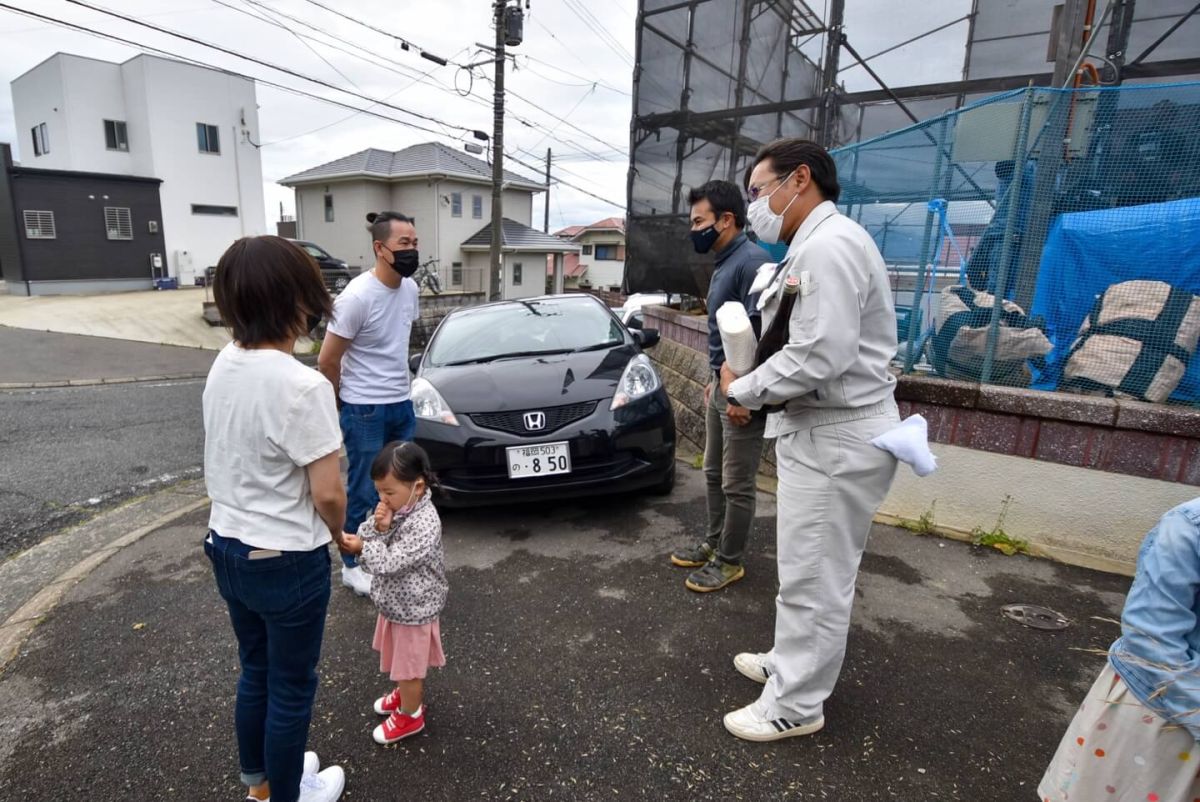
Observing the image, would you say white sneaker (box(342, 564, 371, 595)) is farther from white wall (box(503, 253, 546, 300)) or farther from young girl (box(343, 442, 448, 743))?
white wall (box(503, 253, 546, 300))

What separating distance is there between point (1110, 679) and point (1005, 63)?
23.7 feet

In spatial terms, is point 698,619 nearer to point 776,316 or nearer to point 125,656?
point 776,316

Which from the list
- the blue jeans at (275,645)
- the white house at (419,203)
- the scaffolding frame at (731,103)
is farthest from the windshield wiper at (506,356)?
the white house at (419,203)

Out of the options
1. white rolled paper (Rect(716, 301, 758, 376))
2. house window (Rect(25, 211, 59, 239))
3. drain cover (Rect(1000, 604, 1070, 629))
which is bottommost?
drain cover (Rect(1000, 604, 1070, 629))

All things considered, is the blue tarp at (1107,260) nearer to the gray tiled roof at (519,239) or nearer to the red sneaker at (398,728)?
the red sneaker at (398,728)

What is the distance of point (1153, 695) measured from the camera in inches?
50.4

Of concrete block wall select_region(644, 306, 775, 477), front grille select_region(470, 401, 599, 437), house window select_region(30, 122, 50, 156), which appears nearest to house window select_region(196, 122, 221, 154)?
house window select_region(30, 122, 50, 156)

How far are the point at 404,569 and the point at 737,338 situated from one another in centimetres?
132

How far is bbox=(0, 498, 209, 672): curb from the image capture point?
2633 mm

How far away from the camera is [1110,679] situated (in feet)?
4.52

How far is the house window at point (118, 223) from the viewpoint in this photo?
797 inches

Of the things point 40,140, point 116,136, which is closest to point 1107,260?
point 116,136

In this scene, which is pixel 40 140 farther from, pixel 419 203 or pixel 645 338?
pixel 645 338

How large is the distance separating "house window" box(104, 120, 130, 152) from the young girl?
96.5 feet
